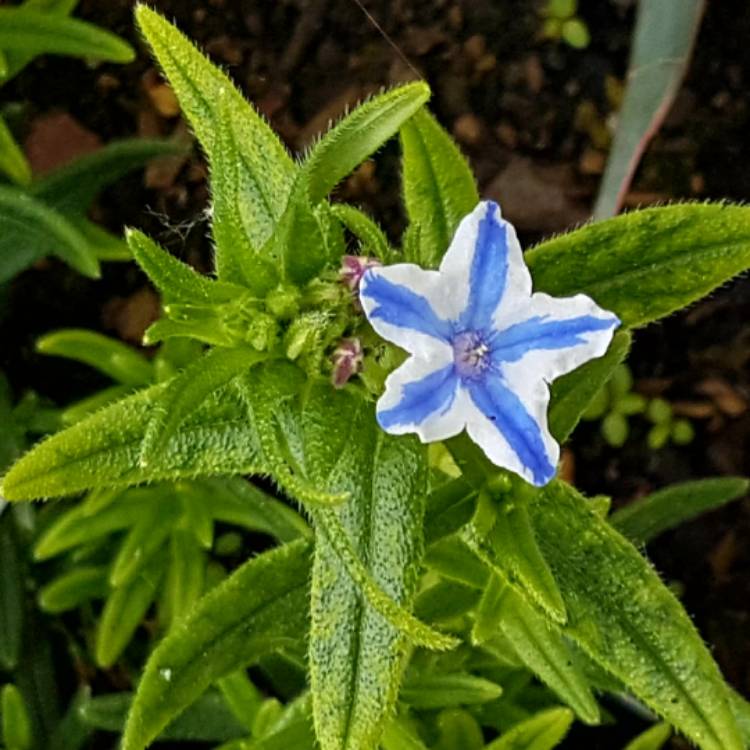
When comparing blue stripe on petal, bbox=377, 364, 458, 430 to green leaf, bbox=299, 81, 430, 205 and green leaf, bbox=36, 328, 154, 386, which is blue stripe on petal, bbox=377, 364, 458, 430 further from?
green leaf, bbox=36, 328, 154, 386

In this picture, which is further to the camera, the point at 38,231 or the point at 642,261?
the point at 38,231

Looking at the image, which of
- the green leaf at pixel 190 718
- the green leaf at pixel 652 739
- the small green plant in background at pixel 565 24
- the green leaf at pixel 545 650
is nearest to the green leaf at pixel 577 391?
the green leaf at pixel 545 650

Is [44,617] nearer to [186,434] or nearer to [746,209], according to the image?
[186,434]

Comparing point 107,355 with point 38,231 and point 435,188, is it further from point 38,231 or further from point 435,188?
point 435,188

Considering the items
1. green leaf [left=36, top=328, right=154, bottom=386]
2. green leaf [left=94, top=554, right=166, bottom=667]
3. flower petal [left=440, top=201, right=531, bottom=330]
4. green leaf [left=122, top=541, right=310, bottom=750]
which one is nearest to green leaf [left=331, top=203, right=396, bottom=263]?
flower petal [left=440, top=201, right=531, bottom=330]

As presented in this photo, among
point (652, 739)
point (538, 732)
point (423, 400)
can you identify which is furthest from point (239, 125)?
point (652, 739)

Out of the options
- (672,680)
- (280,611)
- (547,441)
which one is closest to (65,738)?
(280,611)

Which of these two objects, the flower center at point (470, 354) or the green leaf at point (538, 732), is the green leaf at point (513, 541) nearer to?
the flower center at point (470, 354)
